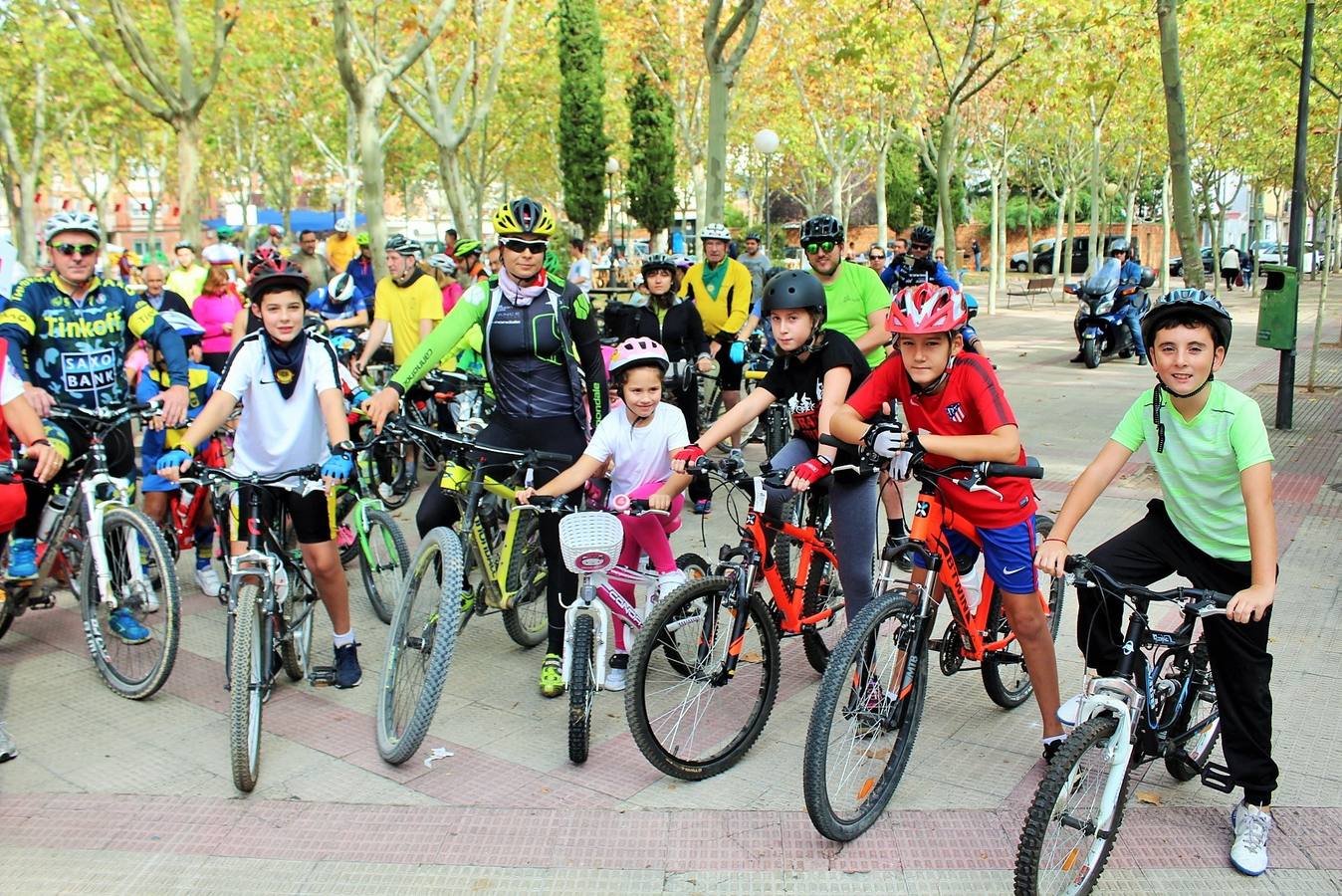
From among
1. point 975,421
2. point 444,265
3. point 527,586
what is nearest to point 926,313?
point 975,421

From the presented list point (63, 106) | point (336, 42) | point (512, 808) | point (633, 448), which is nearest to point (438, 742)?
point (512, 808)

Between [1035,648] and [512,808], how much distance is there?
1959mm

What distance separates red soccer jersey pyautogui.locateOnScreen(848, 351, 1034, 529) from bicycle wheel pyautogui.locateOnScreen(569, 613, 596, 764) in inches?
55.2

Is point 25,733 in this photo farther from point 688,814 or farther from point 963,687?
point 963,687

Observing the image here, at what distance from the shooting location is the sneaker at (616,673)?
4.97m

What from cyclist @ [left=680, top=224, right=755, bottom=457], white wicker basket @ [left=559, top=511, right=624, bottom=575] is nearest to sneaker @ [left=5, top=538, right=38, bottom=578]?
white wicker basket @ [left=559, top=511, right=624, bottom=575]

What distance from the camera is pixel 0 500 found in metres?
4.18

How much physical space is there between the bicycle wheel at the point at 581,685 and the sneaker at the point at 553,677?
690 millimetres

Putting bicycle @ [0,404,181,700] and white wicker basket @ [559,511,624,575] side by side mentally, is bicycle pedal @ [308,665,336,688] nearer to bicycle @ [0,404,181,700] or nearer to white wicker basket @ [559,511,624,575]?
bicycle @ [0,404,181,700]

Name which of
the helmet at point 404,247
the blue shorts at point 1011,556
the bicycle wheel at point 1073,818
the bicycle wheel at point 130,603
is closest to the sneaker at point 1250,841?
the bicycle wheel at point 1073,818

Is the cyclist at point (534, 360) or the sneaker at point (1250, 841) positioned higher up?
the cyclist at point (534, 360)

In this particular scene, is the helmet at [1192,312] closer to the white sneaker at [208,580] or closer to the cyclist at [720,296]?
the white sneaker at [208,580]

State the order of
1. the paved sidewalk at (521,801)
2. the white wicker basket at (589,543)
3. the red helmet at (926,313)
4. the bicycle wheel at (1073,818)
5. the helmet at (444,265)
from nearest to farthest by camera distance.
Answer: the bicycle wheel at (1073,818) → the paved sidewalk at (521,801) → the red helmet at (926,313) → the white wicker basket at (589,543) → the helmet at (444,265)

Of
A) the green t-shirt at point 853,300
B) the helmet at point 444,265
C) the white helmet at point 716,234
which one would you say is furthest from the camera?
the helmet at point 444,265
